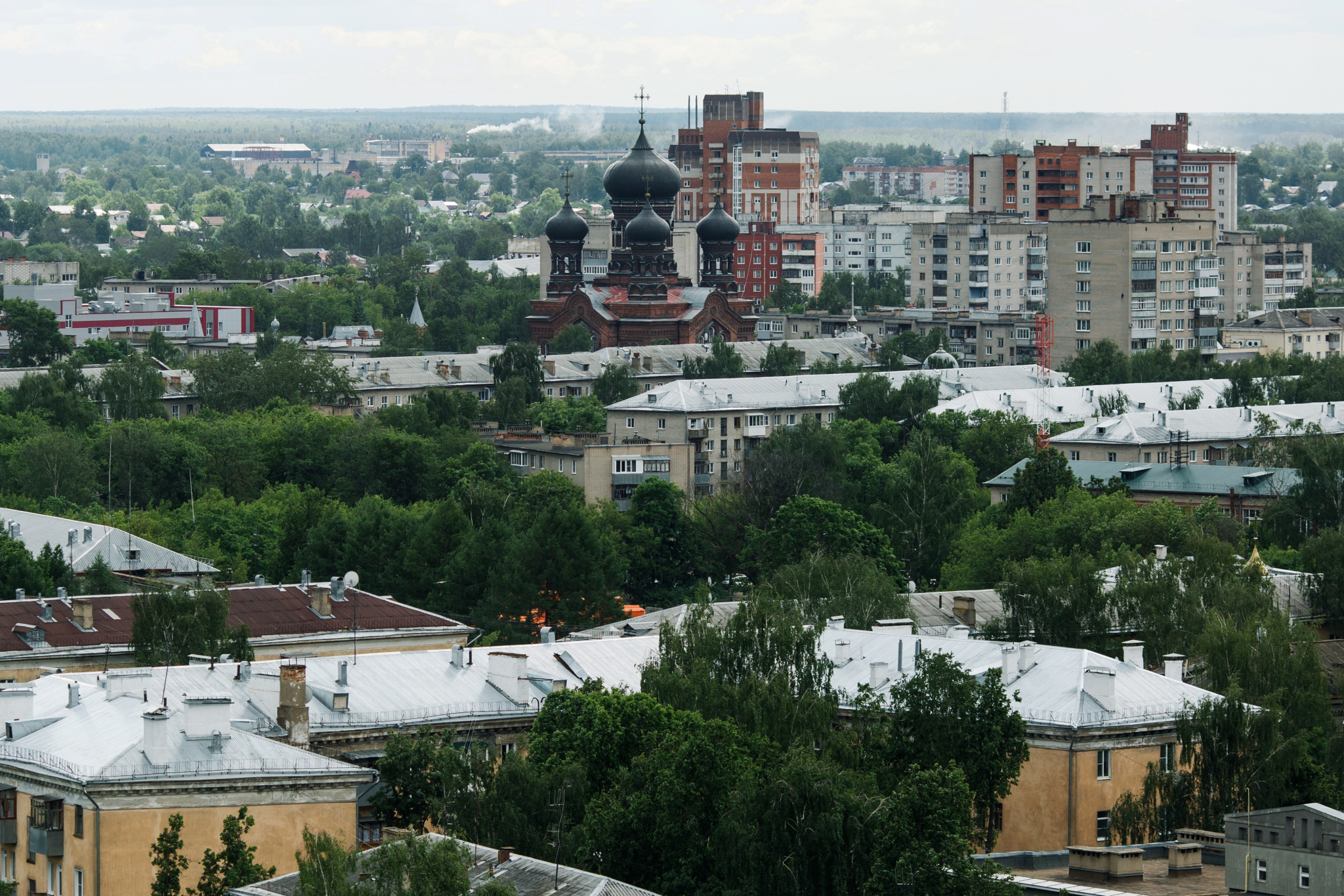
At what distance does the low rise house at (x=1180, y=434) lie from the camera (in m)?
78.2

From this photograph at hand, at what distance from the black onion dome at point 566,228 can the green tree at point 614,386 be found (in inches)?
730

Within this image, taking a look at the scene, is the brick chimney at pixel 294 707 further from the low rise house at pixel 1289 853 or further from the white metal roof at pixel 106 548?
the white metal roof at pixel 106 548

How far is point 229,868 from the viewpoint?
31.7 meters

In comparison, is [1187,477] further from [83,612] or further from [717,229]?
[717,229]

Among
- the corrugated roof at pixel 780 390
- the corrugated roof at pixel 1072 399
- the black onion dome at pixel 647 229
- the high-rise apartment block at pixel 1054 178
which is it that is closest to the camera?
the corrugated roof at pixel 780 390

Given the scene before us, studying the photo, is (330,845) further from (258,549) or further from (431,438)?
(431,438)

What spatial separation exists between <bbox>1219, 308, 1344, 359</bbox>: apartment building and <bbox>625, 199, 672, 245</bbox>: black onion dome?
77.8ft

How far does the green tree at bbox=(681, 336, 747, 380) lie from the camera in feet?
323

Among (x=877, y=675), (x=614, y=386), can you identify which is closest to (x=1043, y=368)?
(x=614, y=386)

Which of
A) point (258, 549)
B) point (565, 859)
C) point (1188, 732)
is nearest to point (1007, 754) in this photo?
point (1188, 732)

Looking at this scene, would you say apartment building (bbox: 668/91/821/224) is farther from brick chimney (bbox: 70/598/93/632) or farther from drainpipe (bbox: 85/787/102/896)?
drainpipe (bbox: 85/787/102/896)

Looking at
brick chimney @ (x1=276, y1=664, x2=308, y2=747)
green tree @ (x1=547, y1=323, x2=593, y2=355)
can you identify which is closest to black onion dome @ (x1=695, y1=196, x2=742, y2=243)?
green tree @ (x1=547, y1=323, x2=593, y2=355)

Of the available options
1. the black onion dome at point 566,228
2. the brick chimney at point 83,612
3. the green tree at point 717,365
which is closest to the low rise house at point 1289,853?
the brick chimney at point 83,612

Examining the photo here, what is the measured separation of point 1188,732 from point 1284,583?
19.5m
